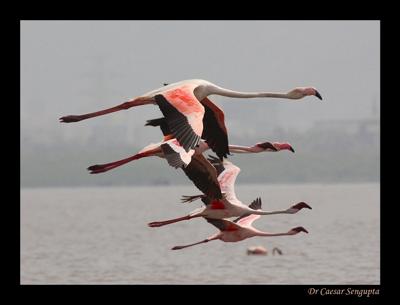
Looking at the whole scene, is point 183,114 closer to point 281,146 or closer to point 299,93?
point 299,93

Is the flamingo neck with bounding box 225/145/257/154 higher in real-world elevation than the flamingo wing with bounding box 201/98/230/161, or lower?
lower

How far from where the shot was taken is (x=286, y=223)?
70625 millimetres

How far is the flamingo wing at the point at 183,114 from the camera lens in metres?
19.0

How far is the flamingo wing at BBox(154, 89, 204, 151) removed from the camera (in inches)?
746

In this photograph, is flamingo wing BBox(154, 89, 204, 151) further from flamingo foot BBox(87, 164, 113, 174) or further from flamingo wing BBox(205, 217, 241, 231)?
flamingo wing BBox(205, 217, 241, 231)

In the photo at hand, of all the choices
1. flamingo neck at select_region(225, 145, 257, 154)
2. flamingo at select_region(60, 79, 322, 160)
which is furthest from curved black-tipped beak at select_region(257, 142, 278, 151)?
flamingo at select_region(60, 79, 322, 160)

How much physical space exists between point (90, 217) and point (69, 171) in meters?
94.3

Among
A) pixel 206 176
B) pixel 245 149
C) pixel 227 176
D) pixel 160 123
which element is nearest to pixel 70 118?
pixel 160 123

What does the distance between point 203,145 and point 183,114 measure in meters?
3.03

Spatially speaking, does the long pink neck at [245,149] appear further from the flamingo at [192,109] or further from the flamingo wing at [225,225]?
the flamingo wing at [225,225]

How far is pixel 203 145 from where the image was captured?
2234 cm

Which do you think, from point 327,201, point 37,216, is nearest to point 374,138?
point 327,201

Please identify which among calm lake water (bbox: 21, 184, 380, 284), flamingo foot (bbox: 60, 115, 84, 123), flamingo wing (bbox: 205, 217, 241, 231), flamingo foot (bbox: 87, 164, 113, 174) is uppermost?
flamingo foot (bbox: 60, 115, 84, 123)
